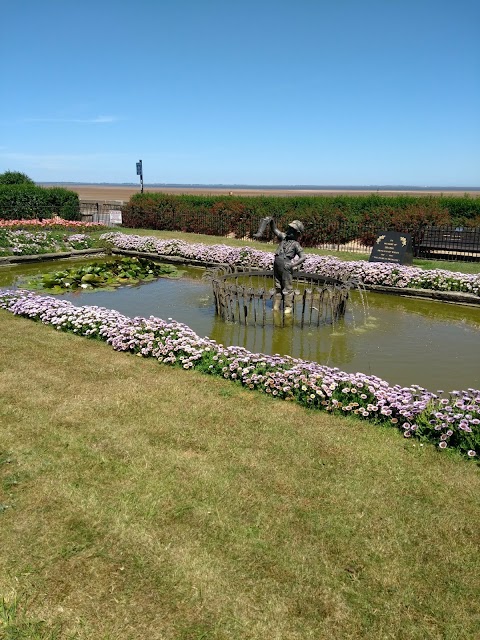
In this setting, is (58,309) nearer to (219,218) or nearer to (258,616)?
(258,616)

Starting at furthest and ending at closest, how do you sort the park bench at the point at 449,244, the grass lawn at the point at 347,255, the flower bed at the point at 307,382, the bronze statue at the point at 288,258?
the park bench at the point at 449,244
the grass lawn at the point at 347,255
the bronze statue at the point at 288,258
the flower bed at the point at 307,382

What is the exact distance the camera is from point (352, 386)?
5.92m

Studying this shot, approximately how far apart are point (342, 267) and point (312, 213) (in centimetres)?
814

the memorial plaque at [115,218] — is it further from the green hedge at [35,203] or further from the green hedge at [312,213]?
the green hedge at [35,203]

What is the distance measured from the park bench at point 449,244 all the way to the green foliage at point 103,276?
888 centimetres

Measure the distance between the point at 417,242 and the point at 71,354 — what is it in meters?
14.1

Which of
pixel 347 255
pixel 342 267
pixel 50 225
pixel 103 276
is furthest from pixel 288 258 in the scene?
pixel 50 225

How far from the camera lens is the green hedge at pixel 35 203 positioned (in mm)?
26547

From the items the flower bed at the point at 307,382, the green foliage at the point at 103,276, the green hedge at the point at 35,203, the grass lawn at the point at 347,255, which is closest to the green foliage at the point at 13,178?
the green hedge at the point at 35,203

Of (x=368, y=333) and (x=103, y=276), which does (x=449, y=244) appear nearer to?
(x=368, y=333)

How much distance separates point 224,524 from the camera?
153 inches

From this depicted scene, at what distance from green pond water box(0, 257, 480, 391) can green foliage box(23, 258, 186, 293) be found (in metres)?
0.58

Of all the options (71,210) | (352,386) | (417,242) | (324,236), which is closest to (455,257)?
(417,242)

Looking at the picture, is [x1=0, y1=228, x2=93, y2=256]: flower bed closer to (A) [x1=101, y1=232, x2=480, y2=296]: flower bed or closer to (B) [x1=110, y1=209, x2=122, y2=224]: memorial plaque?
(A) [x1=101, y1=232, x2=480, y2=296]: flower bed
